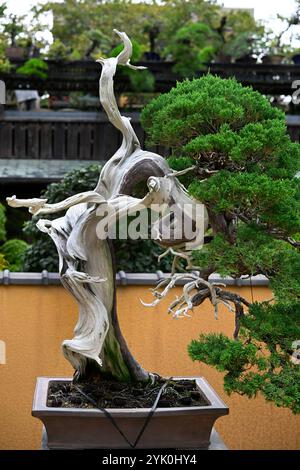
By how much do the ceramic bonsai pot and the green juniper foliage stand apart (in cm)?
18

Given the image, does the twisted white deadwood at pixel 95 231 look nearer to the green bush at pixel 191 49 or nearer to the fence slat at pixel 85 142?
the fence slat at pixel 85 142

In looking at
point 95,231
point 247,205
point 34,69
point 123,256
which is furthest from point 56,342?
point 34,69

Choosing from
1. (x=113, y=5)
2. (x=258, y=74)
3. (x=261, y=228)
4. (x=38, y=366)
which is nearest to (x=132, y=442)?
(x=261, y=228)

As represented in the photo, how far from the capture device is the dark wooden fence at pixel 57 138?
19.6ft

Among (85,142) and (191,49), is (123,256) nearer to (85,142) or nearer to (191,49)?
(85,142)

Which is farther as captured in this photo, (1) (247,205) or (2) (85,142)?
(2) (85,142)

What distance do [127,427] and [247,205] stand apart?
747 mm

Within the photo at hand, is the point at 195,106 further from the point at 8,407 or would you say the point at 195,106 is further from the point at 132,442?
the point at 8,407

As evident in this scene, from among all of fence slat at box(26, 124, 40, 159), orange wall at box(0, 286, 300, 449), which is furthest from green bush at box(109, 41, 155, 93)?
orange wall at box(0, 286, 300, 449)

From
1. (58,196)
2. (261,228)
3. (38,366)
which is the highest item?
(261,228)

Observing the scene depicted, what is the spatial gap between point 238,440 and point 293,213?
166 cm

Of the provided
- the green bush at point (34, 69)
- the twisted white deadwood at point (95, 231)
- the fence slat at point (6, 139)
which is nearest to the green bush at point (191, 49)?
the green bush at point (34, 69)

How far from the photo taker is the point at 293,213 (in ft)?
7.46

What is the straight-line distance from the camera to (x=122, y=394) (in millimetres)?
2592
